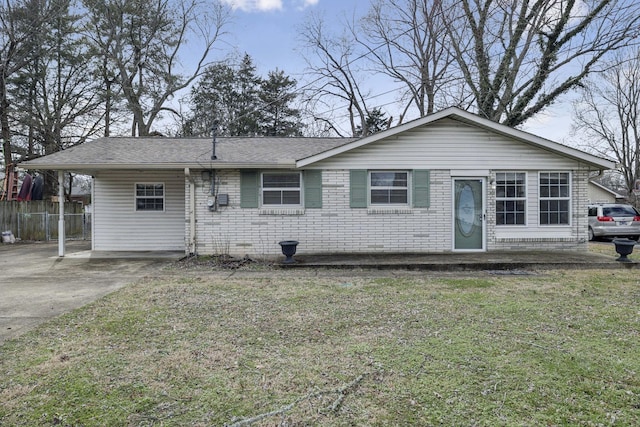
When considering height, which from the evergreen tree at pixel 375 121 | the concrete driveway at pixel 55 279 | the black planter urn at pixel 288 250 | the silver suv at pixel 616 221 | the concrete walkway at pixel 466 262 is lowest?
the concrete driveway at pixel 55 279

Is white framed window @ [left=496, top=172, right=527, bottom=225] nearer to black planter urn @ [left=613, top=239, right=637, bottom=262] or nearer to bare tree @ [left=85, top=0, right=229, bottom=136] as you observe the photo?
black planter urn @ [left=613, top=239, right=637, bottom=262]

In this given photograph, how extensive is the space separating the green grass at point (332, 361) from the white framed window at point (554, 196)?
4313mm

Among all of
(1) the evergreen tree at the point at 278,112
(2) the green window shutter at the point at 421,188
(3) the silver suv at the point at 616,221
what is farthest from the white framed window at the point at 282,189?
(1) the evergreen tree at the point at 278,112

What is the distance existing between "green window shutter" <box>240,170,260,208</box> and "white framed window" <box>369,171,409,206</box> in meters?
3.00

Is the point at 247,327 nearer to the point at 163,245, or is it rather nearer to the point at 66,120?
the point at 163,245

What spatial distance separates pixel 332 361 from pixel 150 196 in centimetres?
979

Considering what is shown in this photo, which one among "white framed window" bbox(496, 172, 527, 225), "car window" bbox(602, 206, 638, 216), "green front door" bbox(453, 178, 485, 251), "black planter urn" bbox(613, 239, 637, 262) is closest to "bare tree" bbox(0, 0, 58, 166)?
"green front door" bbox(453, 178, 485, 251)

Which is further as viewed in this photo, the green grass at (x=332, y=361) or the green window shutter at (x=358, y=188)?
the green window shutter at (x=358, y=188)

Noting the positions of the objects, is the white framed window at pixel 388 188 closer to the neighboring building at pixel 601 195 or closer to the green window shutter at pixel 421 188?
the green window shutter at pixel 421 188

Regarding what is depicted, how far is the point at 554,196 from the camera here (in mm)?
9945

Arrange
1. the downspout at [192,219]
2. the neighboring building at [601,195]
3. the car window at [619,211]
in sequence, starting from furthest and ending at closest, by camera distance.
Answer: the neighboring building at [601,195] → the car window at [619,211] → the downspout at [192,219]

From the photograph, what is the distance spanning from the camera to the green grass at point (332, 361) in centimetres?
265

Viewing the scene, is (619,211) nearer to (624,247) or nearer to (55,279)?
(624,247)

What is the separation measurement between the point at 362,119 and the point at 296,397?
24346 mm
